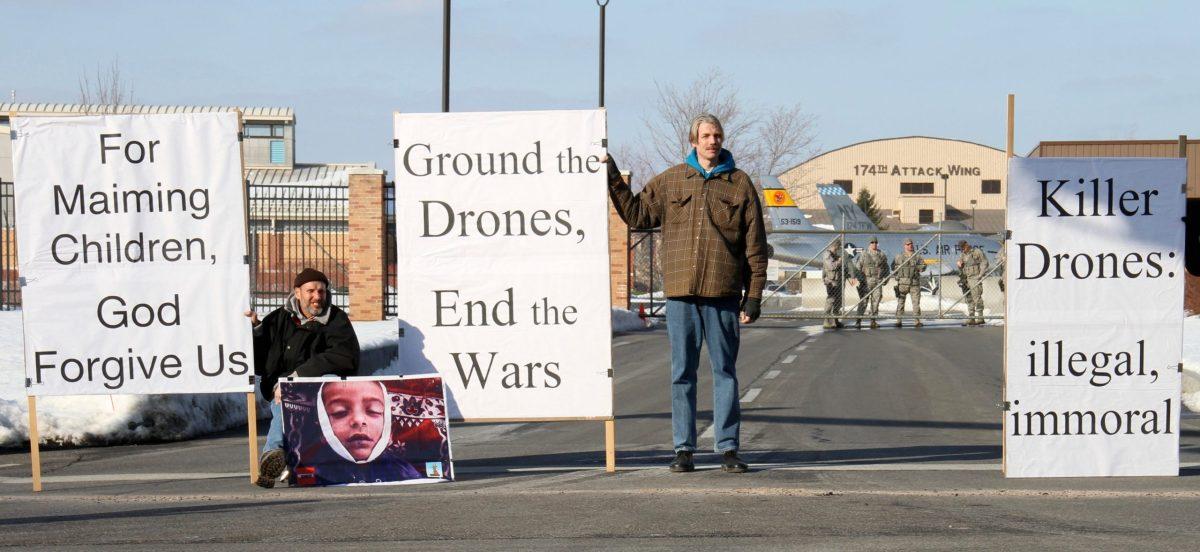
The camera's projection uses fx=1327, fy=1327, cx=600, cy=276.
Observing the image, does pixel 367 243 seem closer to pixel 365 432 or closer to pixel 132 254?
pixel 132 254

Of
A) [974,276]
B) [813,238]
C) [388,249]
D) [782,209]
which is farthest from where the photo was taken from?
[813,238]

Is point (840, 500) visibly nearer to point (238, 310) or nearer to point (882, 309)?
point (238, 310)

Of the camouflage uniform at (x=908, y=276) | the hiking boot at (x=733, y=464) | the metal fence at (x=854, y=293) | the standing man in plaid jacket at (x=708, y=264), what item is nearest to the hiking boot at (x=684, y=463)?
the standing man in plaid jacket at (x=708, y=264)

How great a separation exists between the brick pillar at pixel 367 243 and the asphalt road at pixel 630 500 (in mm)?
15259

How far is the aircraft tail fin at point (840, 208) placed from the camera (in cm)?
5081

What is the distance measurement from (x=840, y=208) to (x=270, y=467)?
148 ft

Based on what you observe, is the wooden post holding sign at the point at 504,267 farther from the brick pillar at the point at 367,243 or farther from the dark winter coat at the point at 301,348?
the brick pillar at the point at 367,243

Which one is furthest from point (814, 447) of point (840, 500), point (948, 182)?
point (948, 182)

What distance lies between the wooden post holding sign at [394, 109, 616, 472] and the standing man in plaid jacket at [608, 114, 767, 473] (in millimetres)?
381

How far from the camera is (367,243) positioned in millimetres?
25781

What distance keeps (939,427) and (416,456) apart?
494cm

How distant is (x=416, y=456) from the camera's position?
7.11 metres

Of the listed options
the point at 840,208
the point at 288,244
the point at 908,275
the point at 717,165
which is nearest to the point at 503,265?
the point at 717,165

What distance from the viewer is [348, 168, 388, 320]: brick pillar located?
1013 inches
